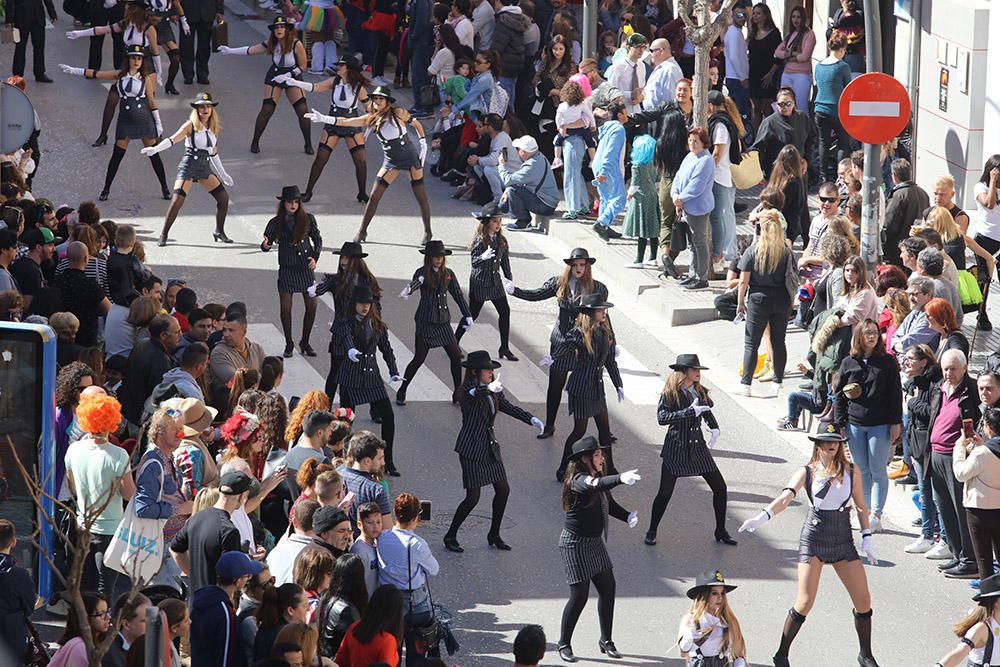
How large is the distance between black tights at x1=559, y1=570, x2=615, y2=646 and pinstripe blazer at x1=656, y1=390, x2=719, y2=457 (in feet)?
6.52

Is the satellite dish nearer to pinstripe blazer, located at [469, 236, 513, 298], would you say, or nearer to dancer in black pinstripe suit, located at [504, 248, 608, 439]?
dancer in black pinstripe suit, located at [504, 248, 608, 439]

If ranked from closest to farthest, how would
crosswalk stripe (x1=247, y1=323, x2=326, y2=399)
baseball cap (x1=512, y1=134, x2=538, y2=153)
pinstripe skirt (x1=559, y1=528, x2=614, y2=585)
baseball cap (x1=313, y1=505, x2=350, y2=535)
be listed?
baseball cap (x1=313, y1=505, x2=350, y2=535) → pinstripe skirt (x1=559, y1=528, x2=614, y2=585) → crosswalk stripe (x1=247, y1=323, x2=326, y2=399) → baseball cap (x1=512, y1=134, x2=538, y2=153)

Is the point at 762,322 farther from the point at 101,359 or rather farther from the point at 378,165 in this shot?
the point at 378,165

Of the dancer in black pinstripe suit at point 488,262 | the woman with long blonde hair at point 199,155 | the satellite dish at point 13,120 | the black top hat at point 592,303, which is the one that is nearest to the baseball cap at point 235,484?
the satellite dish at point 13,120

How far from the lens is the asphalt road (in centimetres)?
1259

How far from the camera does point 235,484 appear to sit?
11016 millimetres

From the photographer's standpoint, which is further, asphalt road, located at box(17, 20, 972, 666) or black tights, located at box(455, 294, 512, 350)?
black tights, located at box(455, 294, 512, 350)

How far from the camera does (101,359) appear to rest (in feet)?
43.7

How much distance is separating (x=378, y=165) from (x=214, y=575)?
1325 cm

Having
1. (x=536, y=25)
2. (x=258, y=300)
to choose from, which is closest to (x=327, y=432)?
(x=258, y=300)

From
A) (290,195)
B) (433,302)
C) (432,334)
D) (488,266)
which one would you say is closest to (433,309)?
(433,302)

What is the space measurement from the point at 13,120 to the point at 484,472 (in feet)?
14.3

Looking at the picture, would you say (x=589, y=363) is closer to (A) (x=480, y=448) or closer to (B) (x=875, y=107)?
(A) (x=480, y=448)

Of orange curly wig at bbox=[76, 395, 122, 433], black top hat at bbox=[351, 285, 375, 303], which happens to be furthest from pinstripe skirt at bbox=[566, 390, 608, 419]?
orange curly wig at bbox=[76, 395, 122, 433]
